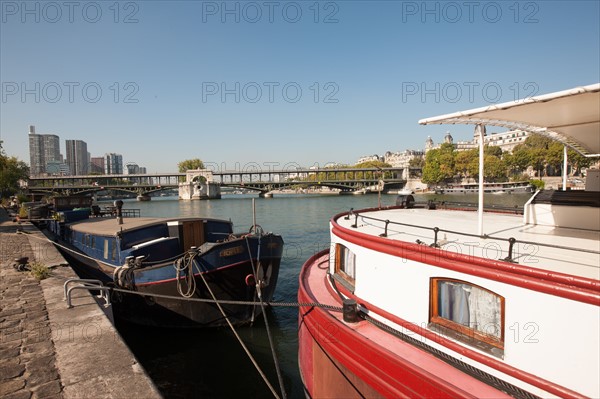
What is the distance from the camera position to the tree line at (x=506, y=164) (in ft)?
285

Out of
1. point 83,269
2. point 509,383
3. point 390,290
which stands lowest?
point 83,269

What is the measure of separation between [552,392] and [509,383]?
1.45 ft

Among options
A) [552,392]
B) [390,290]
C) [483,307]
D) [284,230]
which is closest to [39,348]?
[390,290]

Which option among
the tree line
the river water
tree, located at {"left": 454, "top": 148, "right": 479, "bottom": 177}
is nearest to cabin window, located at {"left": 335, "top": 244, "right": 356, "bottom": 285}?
the river water

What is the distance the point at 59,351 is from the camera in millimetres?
5855

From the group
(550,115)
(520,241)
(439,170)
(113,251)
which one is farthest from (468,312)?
(439,170)

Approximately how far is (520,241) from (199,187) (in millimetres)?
114821

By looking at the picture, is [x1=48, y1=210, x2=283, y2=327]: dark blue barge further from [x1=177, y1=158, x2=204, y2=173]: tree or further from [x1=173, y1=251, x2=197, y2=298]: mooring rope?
[x1=177, y1=158, x2=204, y2=173]: tree

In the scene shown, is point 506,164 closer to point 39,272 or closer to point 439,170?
point 439,170

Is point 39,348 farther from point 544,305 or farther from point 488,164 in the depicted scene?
point 488,164

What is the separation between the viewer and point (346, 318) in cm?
566

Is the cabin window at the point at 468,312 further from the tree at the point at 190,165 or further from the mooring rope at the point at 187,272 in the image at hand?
the tree at the point at 190,165

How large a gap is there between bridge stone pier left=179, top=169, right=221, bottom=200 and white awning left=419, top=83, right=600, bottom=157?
106241 mm

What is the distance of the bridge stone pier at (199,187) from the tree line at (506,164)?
72903 millimetres
